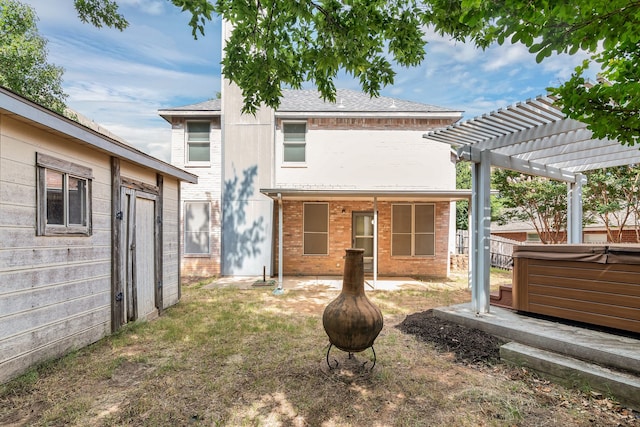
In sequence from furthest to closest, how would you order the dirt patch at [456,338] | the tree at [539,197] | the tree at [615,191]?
the tree at [539,197] < the tree at [615,191] < the dirt patch at [456,338]

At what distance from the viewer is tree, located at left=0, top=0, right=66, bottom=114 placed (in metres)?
10.3

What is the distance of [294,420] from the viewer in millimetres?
2705

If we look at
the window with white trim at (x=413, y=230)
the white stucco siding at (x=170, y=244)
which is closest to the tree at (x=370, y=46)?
the white stucco siding at (x=170, y=244)

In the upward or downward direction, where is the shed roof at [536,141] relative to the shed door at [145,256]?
upward

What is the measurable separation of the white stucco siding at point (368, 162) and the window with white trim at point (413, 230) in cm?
81

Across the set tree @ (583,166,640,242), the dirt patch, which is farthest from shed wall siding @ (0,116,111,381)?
tree @ (583,166,640,242)

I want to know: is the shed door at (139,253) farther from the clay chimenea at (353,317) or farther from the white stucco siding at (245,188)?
A: the white stucco siding at (245,188)

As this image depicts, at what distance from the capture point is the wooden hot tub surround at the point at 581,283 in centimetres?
377

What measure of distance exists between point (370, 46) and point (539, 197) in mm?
9543

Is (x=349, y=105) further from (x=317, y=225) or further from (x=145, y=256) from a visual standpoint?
(x=145, y=256)

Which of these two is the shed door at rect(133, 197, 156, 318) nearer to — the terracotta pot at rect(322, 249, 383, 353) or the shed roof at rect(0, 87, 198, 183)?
the shed roof at rect(0, 87, 198, 183)

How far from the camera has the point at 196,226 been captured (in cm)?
1056

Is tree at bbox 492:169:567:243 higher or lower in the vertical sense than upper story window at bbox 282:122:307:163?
lower

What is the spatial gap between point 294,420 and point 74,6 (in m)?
8.08
